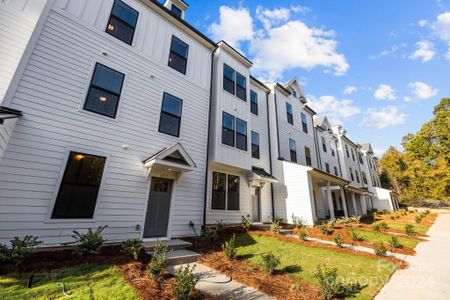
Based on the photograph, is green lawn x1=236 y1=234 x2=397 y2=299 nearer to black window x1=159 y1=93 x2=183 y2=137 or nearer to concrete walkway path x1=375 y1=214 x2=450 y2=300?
concrete walkway path x1=375 y1=214 x2=450 y2=300

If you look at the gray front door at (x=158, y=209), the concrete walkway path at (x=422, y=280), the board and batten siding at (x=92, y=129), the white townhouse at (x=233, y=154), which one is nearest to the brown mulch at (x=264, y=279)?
the concrete walkway path at (x=422, y=280)

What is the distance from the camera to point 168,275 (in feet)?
16.1

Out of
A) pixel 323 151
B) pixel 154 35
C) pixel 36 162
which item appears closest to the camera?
pixel 36 162

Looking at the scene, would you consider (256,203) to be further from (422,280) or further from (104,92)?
(104,92)

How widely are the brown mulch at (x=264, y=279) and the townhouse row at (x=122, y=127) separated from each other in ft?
→ 9.75

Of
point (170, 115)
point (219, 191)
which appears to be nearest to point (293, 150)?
point (219, 191)

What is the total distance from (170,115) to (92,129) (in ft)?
10.9

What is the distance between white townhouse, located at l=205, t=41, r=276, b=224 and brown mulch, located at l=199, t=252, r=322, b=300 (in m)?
3.71

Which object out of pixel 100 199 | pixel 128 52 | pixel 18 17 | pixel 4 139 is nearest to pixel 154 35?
pixel 128 52

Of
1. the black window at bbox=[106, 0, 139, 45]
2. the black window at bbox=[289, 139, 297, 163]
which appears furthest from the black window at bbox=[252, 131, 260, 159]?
the black window at bbox=[106, 0, 139, 45]

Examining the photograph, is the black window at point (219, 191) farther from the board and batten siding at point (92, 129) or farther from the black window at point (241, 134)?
the black window at point (241, 134)

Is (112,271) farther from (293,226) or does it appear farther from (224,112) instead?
(293,226)

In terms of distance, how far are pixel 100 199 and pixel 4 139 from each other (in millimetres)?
2959

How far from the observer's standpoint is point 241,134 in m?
12.3
